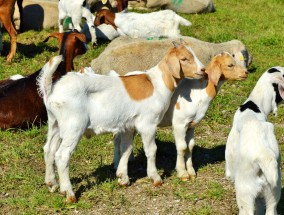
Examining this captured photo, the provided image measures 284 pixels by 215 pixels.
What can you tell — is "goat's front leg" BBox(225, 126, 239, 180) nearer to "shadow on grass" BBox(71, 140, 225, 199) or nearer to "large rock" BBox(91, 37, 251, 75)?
"shadow on grass" BBox(71, 140, 225, 199)

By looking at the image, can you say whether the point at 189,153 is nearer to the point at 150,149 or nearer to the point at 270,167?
the point at 150,149

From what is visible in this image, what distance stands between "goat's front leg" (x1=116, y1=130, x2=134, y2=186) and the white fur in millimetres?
6378

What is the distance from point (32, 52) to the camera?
12438 mm

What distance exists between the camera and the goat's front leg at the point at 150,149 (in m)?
6.81

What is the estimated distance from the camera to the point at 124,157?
6953 mm

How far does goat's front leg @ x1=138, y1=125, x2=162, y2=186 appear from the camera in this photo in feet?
22.3

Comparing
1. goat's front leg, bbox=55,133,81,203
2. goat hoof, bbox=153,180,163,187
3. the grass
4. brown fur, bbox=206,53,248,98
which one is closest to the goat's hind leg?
the grass

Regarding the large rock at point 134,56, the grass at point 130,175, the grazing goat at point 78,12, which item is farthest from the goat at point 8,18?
the large rock at point 134,56

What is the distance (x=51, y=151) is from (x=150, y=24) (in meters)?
7.16

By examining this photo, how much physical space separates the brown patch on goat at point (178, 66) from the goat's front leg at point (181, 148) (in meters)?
0.44

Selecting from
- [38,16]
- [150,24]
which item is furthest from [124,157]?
[38,16]

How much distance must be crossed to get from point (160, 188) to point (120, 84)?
1.22 m

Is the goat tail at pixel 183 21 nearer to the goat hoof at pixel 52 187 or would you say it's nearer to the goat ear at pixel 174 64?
the goat ear at pixel 174 64

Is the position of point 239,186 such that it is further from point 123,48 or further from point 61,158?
point 123,48
